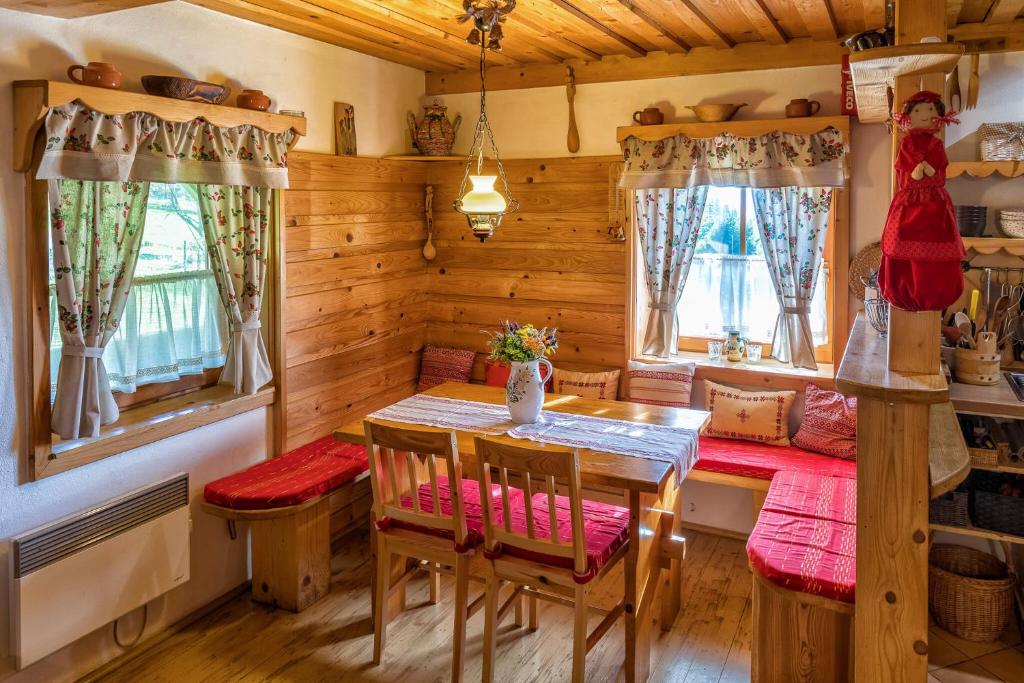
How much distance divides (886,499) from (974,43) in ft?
7.80

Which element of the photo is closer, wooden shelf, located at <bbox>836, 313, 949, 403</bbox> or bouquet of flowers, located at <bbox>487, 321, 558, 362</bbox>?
wooden shelf, located at <bbox>836, 313, 949, 403</bbox>

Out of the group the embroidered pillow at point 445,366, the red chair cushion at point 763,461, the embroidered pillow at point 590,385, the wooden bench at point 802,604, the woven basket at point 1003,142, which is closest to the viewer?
the wooden bench at point 802,604

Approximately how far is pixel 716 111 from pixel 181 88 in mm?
2451

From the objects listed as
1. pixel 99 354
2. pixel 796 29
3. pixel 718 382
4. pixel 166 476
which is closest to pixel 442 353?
pixel 718 382

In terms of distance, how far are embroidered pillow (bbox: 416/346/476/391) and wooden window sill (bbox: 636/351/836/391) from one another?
1.14m

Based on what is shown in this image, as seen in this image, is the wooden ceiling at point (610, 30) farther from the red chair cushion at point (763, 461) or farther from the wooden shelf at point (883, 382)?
the red chair cushion at point (763, 461)

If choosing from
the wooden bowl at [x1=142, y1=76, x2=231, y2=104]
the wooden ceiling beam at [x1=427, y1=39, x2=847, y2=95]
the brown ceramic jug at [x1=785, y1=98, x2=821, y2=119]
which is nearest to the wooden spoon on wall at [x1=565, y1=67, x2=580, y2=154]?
the wooden ceiling beam at [x1=427, y1=39, x2=847, y2=95]

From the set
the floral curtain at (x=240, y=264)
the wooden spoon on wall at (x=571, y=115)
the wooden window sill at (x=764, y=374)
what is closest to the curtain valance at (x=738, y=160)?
the wooden spoon on wall at (x=571, y=115)

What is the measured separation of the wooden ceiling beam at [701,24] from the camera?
3.26 m

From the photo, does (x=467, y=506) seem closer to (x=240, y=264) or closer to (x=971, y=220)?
(x=240, y=264)

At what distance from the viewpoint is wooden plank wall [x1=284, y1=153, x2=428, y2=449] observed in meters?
3.85

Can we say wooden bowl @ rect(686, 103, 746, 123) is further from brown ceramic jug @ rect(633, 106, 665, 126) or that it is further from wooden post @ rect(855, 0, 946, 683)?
wooden post @ rect(855, 0, 946, 683)

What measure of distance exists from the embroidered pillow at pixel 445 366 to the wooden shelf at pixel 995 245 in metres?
2.63

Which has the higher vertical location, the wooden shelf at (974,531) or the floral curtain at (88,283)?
the floral curtain at (88,283)
